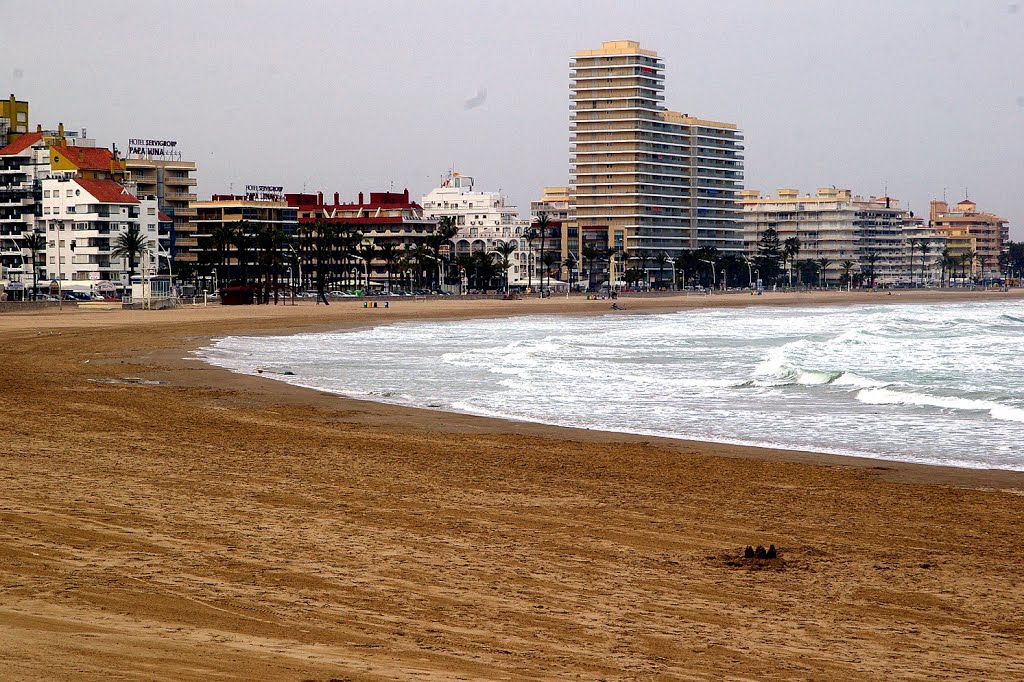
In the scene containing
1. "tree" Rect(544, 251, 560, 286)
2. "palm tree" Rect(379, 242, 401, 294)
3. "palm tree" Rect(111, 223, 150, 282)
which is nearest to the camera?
"palm tree" Rect(111, 223, 150, 282)

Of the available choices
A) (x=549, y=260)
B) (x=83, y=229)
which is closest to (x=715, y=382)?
(x=83, y=229)

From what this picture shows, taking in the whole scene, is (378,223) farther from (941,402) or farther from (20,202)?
(941,402)

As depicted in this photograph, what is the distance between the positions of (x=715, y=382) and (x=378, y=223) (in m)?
150

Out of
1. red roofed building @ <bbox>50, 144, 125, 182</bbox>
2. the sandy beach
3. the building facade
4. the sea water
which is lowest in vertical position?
the sea water

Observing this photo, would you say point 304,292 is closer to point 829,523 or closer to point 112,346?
point 112,346

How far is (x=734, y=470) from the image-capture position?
14359 millimetres

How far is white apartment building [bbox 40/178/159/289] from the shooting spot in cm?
11356

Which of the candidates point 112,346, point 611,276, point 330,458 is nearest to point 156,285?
point 112,346

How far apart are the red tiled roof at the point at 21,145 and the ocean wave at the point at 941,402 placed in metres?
111

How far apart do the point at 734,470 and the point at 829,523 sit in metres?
3.44

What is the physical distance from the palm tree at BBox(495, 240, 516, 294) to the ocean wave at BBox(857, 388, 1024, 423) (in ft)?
454

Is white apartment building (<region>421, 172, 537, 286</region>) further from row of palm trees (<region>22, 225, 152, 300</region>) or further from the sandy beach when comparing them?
the sandy beach

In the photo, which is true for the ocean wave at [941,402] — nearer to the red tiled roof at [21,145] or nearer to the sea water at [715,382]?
the sea water at [715,382]

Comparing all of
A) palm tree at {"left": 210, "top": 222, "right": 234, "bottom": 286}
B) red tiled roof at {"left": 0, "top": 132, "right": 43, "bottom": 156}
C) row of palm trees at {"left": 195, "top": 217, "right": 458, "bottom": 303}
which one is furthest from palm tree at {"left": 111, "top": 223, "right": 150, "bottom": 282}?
red tiled roof at {"left": 0, "top": 132, "right": 43, "bottom": 156}
